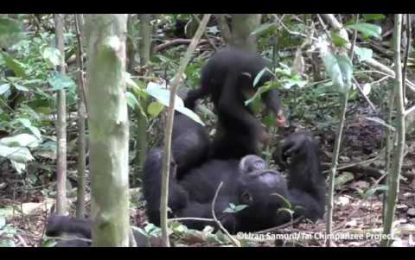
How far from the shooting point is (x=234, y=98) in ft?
12.1

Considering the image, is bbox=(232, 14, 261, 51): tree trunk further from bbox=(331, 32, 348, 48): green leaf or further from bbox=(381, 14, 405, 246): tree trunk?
bbox=(381, 14, 405, 246): tree trunk

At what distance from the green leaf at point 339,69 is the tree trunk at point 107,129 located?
0.72 metres

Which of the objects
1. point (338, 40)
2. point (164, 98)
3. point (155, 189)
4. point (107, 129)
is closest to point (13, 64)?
point (155, 189)

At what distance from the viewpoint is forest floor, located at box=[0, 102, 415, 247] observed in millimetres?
2686

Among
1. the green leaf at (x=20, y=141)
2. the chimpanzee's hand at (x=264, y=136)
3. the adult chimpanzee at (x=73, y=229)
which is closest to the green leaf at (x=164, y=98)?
the adult chimpanzee at (x=73, y=229)

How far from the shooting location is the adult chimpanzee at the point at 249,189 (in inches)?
130

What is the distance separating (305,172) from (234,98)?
48 centimetres

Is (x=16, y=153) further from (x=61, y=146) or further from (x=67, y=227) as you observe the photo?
(x=67, y=227)

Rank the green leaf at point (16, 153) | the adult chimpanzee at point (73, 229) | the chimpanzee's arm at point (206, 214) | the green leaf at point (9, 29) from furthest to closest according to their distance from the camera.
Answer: the chimpanzee's arm at point (206, 214), the green leaf at point (16, 153), the adult chimpanzee at point (73, 229), the green leaf at point (9, 29)

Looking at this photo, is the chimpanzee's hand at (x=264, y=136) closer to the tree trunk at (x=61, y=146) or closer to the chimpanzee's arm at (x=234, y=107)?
the chimpanzee's arm at (x=234, y=107)

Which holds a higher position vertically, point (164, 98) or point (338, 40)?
point (338, 40)
